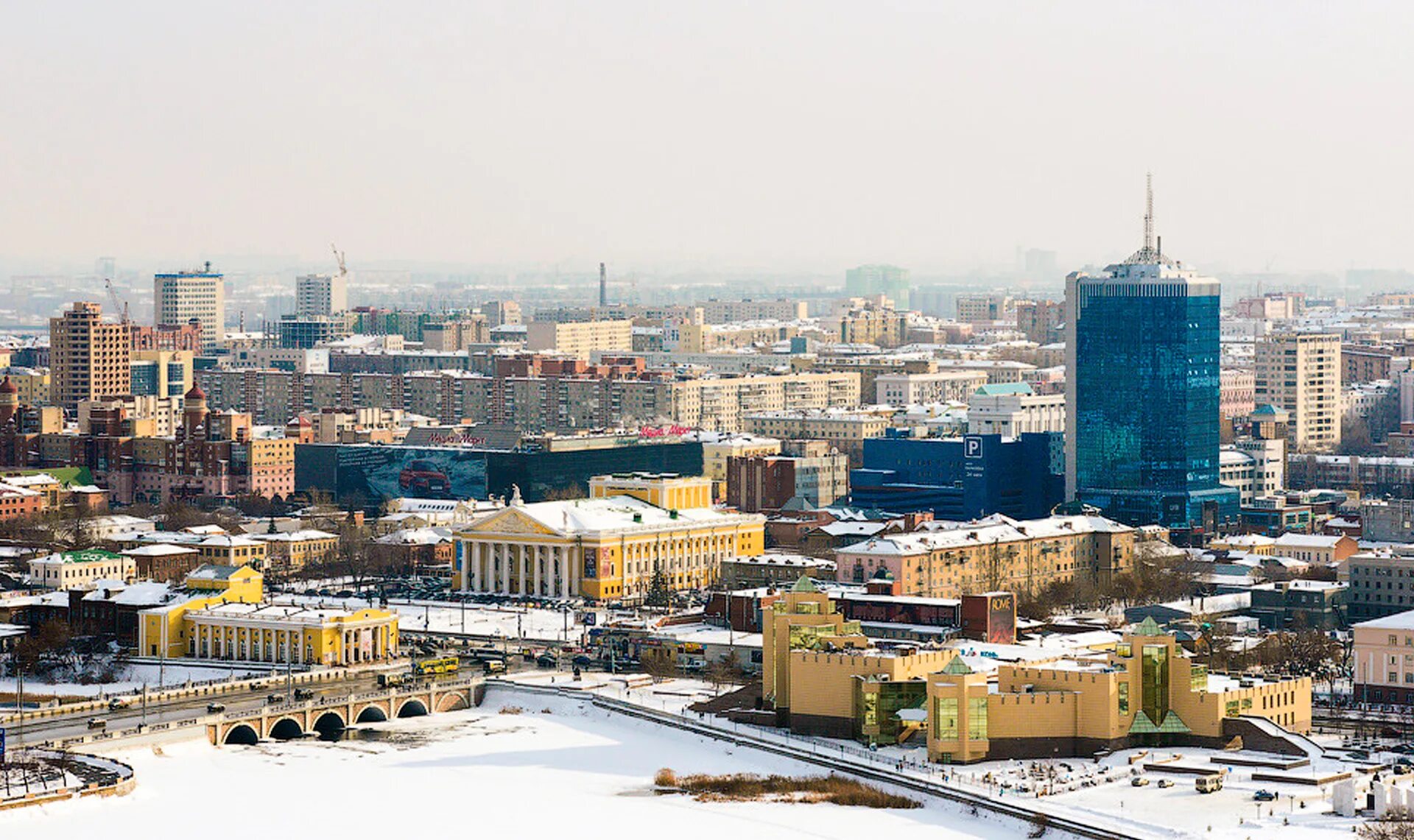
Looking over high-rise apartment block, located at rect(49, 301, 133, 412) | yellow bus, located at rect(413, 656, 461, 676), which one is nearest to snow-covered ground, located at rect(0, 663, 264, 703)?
yellow bus, located at rect(413, 656, 461, 676)

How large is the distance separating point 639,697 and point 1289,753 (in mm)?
13890

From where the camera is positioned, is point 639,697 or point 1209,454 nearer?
point 639,697

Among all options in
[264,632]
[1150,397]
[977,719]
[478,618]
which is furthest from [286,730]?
[1150,397]

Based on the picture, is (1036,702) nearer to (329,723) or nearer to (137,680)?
(329,723)

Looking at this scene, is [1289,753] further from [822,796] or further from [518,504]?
[518,504]

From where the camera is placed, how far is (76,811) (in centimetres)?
4991

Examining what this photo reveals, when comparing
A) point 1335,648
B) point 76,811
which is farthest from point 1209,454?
point 76,811

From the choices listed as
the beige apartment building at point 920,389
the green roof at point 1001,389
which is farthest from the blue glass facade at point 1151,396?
the beige apartment building at point 920,389

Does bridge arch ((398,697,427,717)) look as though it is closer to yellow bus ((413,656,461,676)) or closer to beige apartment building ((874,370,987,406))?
yellow bus ((413,656,461,676))

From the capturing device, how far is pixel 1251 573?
7894 cm

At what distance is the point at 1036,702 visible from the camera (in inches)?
2103

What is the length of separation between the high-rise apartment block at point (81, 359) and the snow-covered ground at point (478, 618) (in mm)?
60461

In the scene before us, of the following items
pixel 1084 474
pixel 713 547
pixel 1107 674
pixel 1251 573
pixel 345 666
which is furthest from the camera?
pixel 1084 474

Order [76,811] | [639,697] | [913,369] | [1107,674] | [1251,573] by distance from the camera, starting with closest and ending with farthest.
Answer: [76,811] → [1107,674] → [639,697] → [1251,573] → [913,369]
